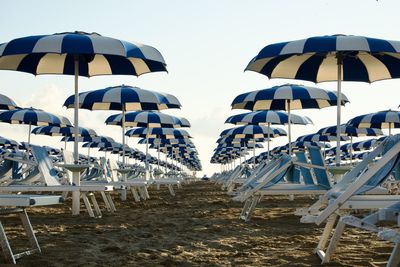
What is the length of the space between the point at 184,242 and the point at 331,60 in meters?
5.07

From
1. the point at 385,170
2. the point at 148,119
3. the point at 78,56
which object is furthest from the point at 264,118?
the point at 385,170

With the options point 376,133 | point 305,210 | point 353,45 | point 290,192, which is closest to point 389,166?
point 305,210

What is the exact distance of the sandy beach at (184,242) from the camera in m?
3.94

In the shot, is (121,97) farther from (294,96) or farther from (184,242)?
(184,242)

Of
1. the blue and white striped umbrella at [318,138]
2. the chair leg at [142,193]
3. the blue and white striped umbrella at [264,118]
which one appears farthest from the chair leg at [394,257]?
the blue and white striped umbrella at [318,138]

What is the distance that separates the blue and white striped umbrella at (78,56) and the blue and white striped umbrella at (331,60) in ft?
5.11

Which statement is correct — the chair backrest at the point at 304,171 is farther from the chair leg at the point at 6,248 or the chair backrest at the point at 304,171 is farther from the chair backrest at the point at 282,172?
the chair leg at the point at 6,248

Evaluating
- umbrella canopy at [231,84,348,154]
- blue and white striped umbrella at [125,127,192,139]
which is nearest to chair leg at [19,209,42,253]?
umbrella canopy at [231,84,348,154]

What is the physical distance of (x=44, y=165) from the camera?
625 centimetres

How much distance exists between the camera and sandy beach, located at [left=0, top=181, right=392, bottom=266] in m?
3.94

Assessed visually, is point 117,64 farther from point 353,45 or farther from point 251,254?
point 251,254

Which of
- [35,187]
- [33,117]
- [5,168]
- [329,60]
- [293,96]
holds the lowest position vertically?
[35,187]

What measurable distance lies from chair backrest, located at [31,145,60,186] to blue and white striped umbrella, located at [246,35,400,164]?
9.50 ft

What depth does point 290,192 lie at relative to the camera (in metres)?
6.29
